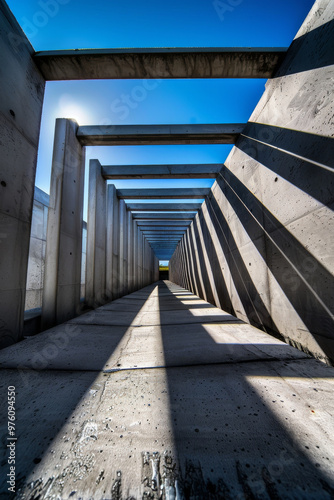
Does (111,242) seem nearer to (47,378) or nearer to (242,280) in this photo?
(242,280)

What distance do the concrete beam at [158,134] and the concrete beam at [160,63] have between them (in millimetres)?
1255

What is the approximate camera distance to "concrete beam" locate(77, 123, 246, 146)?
16.6 ft

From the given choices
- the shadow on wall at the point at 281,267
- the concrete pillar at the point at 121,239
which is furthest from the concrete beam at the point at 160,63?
the concrete pillar at the point at 121,239

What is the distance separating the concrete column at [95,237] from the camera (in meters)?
6.62

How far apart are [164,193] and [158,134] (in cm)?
381

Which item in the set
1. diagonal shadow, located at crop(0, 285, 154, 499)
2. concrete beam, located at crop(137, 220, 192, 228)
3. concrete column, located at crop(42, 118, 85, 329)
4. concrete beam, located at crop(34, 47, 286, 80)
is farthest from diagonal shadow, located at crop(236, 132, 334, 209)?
concrete beam, located at crop(137, 220, 192, 228)

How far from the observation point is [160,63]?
3639 millimetres

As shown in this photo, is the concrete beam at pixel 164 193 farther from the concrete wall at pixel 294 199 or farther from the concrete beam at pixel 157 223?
the concrete beam at pixel 157 223

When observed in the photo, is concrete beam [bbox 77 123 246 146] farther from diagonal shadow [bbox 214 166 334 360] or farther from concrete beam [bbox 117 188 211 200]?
concrete beam [bbox 117 188 211 200]

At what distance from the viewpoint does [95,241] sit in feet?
22.3

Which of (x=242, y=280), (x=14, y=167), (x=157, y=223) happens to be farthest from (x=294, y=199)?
(x=157, y=223)

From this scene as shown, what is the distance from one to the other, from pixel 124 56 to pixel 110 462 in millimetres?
5422

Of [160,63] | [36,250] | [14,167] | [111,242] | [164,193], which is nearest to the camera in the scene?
[14,167]

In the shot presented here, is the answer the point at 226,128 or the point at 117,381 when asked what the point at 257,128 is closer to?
the point at 226,128
